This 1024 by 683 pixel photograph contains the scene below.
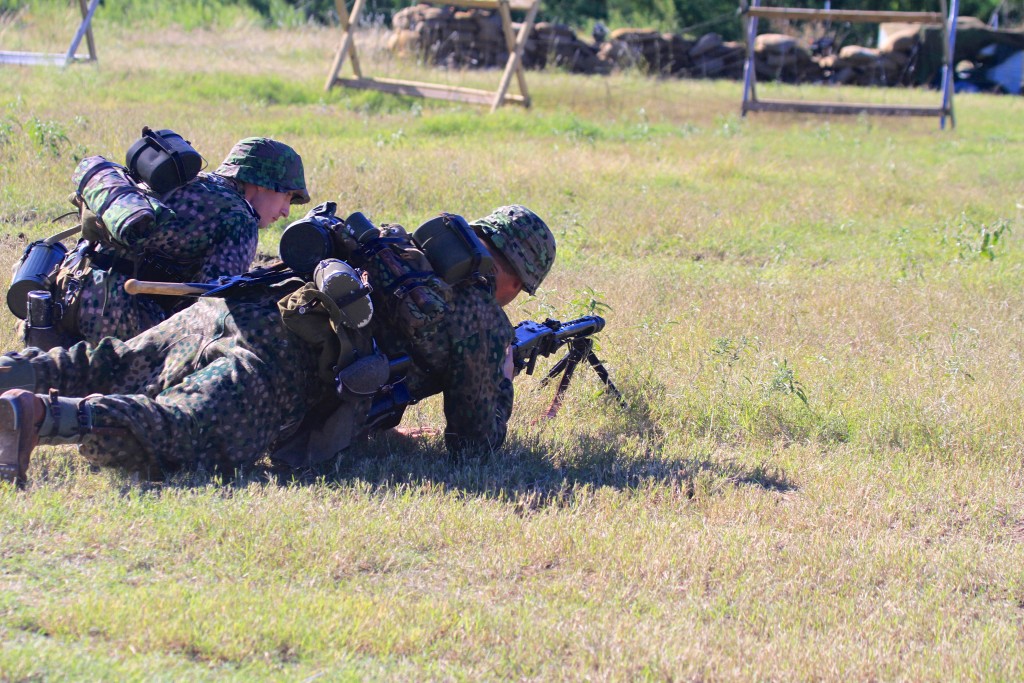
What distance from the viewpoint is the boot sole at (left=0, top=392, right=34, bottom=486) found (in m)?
4.08

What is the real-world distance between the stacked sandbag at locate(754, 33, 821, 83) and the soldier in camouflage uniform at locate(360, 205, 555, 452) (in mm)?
22186

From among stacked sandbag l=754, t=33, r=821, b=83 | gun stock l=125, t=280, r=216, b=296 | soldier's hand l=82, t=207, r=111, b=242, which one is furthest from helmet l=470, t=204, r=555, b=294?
stacked sandbag l=754, t=33, r=821, b=83

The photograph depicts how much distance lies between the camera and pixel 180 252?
211 inches

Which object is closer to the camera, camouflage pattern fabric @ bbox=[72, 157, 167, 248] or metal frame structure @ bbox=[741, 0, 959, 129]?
camouflage pattern fabric @ bbox=[72, 157, 167, 248]

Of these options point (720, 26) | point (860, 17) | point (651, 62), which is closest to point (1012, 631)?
point (860, 17)

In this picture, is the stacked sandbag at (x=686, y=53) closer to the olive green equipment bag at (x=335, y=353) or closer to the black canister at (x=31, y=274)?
the black canister at (x=31, y=274)

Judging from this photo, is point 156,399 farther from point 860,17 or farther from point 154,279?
point 860,17

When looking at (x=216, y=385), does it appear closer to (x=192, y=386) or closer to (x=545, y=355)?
(x=192, y=386)

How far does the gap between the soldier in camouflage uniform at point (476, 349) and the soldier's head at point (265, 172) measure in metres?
1.05

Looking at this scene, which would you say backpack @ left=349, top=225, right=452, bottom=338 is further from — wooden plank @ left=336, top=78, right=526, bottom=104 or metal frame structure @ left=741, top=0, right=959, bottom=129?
metal frame structure @ left=741, top=0, right=959, bottom=129

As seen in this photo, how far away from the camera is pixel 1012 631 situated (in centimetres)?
390

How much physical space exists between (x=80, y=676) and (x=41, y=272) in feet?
9.02

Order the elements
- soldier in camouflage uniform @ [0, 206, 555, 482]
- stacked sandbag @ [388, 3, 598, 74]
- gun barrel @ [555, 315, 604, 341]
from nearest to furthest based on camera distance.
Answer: soldier in camouflage uniform @ [0, 206, 555, 482]
gun barrel @ [555, 315, 604, 341]
stacked sandbag @ [388, 3, 598, 74]

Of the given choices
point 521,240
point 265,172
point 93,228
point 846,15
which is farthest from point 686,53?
point 93,228
